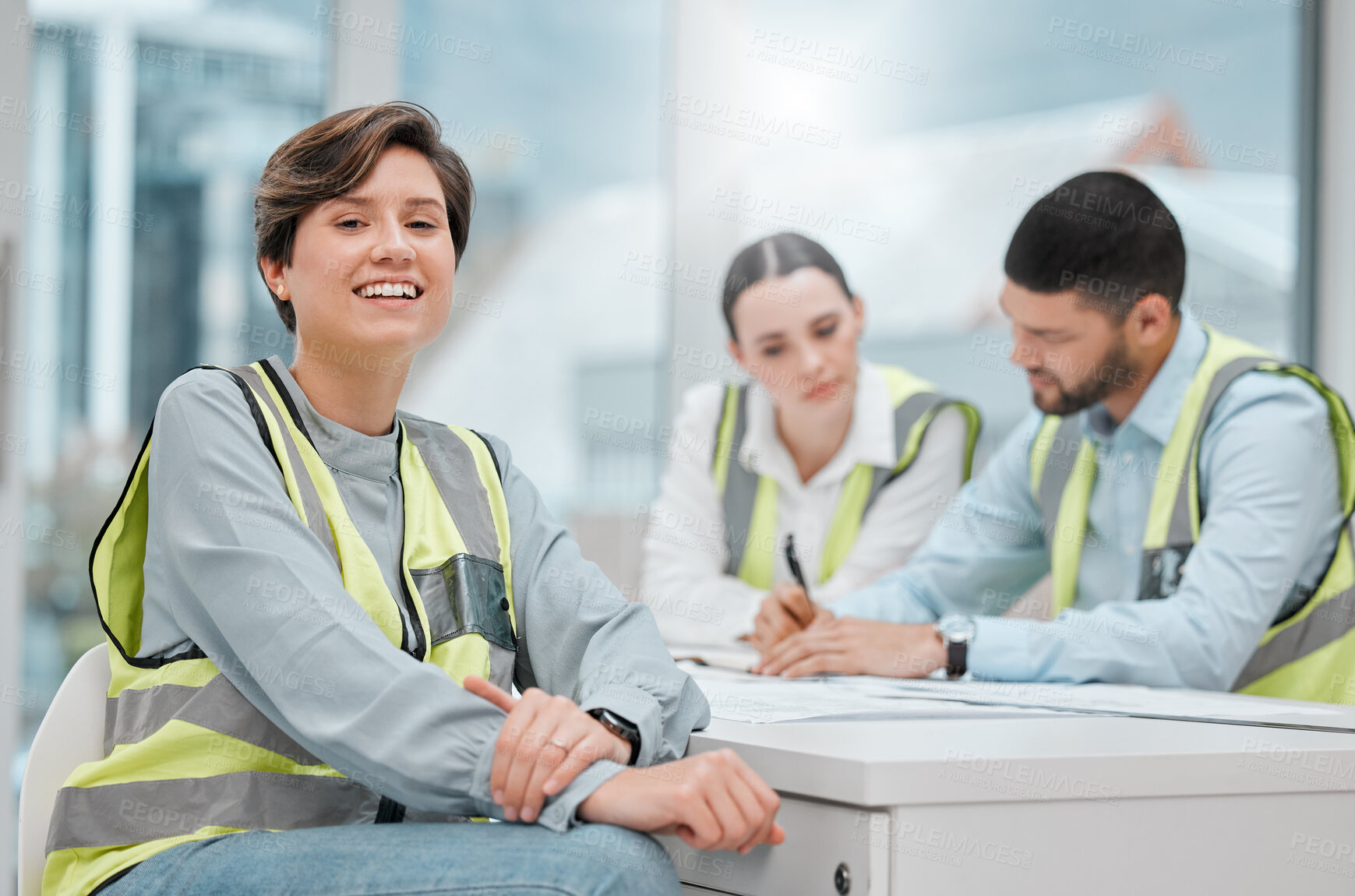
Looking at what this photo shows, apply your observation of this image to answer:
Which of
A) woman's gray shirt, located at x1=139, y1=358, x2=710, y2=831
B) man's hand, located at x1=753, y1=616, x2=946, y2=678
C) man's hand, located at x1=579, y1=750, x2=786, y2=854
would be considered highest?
woman's gray shirt, located at x1=139, y1=358, x2=710, y2=831

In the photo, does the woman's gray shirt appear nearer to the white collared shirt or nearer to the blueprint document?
the blueprint document

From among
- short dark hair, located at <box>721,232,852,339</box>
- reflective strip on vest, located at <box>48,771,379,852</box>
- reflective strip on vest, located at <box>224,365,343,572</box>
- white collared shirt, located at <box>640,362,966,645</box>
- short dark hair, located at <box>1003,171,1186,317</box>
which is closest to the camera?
reflective strip on vest, located at <box>48,771,379,852</box>

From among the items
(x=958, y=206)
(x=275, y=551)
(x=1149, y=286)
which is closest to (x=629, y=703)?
(x=275, y=551)

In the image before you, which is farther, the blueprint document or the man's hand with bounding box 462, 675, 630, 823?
the blueprint document

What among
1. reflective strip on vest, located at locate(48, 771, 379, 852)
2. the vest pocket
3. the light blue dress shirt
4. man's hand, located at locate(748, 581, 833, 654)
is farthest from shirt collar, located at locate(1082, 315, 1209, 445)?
reflective strip on vest, located at locate(48, 771, 379, 852)

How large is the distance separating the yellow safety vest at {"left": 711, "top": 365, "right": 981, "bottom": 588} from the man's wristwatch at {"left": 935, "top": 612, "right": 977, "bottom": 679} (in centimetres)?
63

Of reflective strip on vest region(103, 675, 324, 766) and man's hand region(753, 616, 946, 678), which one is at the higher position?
reflective strip on vest region(103, 675, 324, 766)

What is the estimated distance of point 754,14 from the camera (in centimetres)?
292

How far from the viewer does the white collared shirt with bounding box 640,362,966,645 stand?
2027mm

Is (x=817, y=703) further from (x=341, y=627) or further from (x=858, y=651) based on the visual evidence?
(x=341, y=627)

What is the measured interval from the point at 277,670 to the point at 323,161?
0.45m

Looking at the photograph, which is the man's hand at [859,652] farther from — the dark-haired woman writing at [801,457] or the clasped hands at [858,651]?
the dark-haired woman writing at [801,457]

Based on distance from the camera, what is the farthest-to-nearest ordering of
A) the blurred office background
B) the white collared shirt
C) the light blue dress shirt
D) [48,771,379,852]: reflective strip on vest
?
the blurred office background
the white collared shirt
the light blue dress shirt
[48,771,379,852]: reflective strip on vest

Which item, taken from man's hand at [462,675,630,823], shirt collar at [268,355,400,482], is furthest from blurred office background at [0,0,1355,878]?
man's hand at [462,675,630,823]
